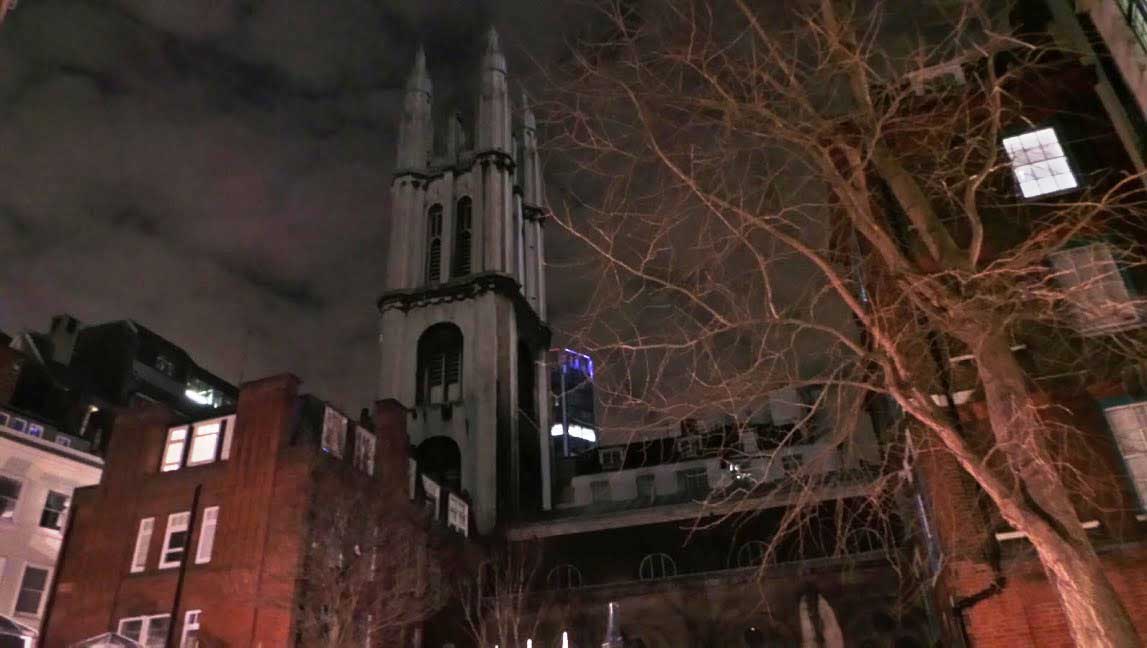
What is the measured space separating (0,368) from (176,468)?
11.3 m

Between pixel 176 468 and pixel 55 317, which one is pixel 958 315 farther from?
pixel 55 317

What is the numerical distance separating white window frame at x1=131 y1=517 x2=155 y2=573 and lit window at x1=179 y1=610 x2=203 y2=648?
331 centimetres

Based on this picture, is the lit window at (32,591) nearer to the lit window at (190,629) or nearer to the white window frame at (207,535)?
the white window frame at (207,535)

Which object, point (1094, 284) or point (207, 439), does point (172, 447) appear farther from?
point (1094, 284)

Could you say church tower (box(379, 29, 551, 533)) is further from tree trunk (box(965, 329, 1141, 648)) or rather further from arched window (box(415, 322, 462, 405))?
tree trunk (box(965, 329, 1141, 648))

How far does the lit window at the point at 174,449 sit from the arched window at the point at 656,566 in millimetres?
23470

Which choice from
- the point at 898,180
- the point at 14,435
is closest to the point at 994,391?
the point at 898,180

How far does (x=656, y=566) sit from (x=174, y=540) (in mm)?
23902

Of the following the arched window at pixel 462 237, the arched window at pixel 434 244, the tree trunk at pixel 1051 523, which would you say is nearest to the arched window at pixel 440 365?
the arched window at pixel 434 244

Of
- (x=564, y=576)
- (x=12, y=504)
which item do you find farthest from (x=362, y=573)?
(x=12, y=504)

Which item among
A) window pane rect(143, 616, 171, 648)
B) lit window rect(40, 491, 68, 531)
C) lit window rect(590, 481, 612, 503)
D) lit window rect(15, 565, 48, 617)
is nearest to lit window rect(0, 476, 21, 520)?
lit window rect(40, 491, 68, 531)

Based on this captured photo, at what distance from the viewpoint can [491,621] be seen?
125 feet

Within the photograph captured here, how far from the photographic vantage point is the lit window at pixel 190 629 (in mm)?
29250

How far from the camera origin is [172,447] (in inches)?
1323
